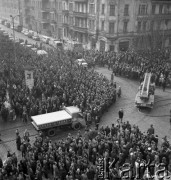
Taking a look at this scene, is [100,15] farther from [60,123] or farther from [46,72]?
[60,123]

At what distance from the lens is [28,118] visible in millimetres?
23797

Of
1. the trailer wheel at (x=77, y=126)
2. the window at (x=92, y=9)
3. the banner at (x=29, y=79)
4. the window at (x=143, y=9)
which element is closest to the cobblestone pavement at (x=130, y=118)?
the trailer wheel at (x=77, y=126)

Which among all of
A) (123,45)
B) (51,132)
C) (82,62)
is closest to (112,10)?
(123,45)

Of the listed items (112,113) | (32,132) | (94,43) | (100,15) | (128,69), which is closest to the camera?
(32,132)

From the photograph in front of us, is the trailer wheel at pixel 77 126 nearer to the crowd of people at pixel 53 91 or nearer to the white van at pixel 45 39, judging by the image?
the crowd of people at pixel 53 91

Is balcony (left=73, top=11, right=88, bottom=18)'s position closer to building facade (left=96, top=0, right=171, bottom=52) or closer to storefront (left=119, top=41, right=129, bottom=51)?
building facade (left=96, top=0, right=171, bottom=52)

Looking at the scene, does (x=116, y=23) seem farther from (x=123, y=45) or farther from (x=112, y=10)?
(x=123, y=45)

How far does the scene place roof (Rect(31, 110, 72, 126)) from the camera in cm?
2067

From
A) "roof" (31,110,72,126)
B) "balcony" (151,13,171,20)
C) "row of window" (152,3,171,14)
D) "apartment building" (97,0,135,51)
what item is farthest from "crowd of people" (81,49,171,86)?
"roof" (31,110,72,126)

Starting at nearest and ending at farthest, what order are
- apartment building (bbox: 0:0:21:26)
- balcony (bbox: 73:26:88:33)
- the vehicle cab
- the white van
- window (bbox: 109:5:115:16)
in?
the vehicle cab < window (bbox: 109:5:115:16) < balcony (bbox: 73:26:88:33) < the white van < apartment building (bbox: 0:0:21:26)

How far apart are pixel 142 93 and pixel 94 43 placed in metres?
30.0

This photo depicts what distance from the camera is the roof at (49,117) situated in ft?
67.8

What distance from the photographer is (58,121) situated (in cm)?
2095

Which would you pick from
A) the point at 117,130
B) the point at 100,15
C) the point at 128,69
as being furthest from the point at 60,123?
the point at 100,15
